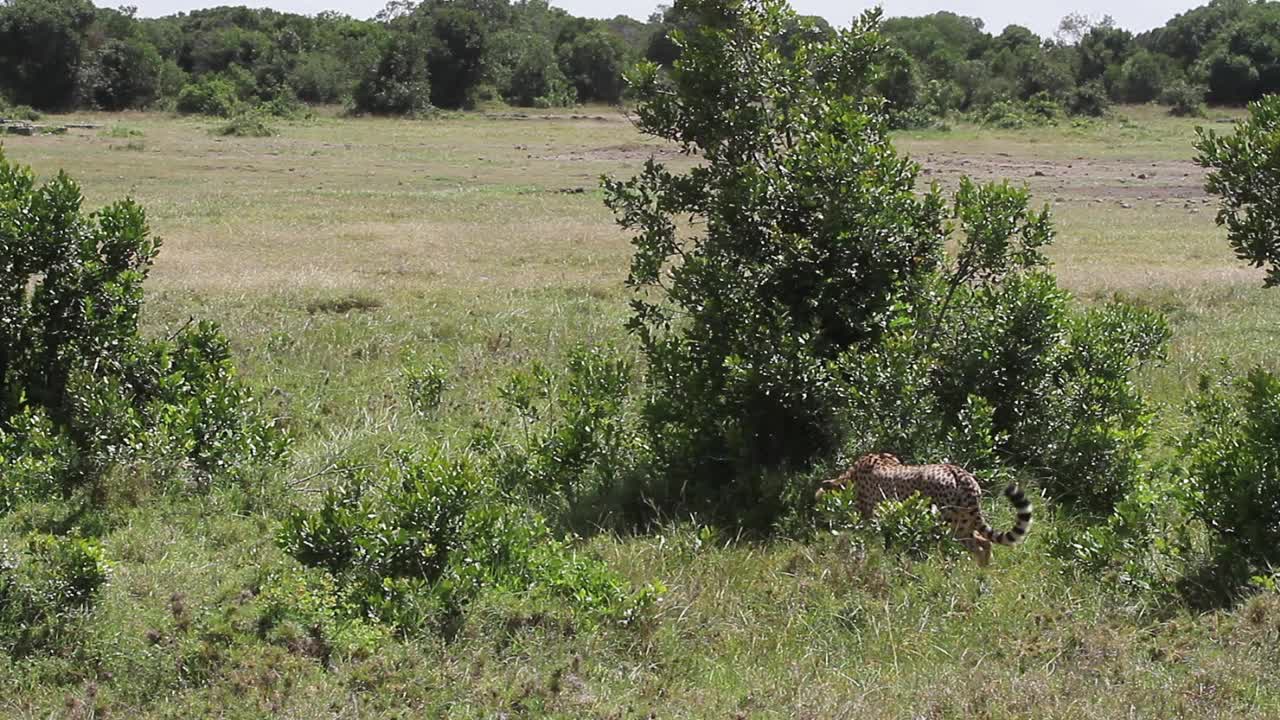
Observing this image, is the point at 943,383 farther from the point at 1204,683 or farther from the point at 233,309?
the point at 233,309

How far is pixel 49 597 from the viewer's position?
19.6 ft

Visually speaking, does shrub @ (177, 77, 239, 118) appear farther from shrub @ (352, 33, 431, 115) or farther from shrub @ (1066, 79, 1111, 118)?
shrub @ (1066, 79, 1111, 118)

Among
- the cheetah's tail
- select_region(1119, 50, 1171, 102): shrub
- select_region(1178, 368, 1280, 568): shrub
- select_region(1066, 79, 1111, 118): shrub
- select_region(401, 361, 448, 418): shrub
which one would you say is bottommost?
select_region(401, 361, 448, 418): shrub

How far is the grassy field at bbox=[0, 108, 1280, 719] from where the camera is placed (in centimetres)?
541

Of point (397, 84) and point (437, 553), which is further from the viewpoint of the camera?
point (397, 84)

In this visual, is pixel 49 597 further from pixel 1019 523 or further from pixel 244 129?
pixel 244 129

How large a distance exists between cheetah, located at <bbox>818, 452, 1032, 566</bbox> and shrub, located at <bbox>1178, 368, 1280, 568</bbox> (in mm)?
946

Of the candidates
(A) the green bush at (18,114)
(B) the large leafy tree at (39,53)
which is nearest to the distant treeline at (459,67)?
(B) the large leafy tree at (39,53)

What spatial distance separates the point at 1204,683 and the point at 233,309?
11.2 meters

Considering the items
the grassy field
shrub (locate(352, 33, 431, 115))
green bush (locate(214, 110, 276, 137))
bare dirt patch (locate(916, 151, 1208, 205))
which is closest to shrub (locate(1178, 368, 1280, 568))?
the grassy field

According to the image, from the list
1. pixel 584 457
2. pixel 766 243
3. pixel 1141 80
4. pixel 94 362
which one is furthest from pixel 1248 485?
pixel 1141 80

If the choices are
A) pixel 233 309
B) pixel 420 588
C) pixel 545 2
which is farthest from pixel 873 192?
pixel 545 2

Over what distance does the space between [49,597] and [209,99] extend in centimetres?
5429

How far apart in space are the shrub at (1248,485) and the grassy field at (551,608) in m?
Answer: 0.62
